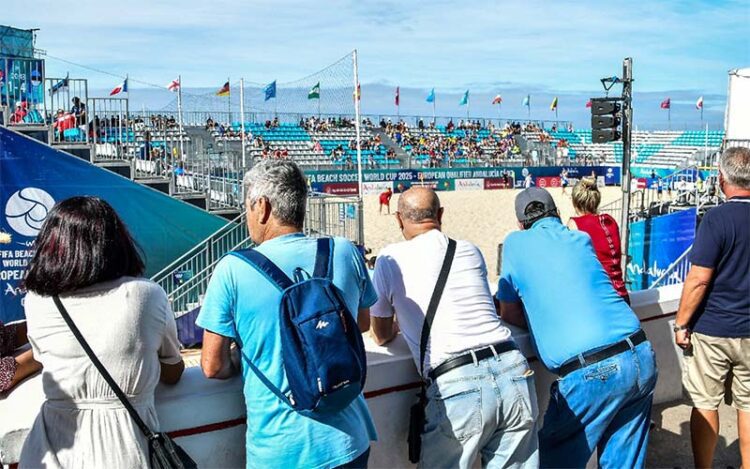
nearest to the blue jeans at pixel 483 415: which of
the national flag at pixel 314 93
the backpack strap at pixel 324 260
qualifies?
the backpack strap at pixel 324 260

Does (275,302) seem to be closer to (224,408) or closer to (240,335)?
(240,335)

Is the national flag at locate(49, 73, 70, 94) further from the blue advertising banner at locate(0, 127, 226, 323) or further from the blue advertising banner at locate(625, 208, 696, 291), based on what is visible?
the blue advertising banner at locate(625, 208, 696, 291)

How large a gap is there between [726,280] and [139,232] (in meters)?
9.93

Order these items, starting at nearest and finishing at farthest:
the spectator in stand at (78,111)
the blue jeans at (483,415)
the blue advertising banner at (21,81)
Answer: the blue jeans at (483,415) → the blue advertising banner at (21,81) → the spectator in stand at (78,111)

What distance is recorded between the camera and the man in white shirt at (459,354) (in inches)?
93.9

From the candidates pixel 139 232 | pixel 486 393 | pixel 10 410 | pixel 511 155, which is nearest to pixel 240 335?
pixel 10 410

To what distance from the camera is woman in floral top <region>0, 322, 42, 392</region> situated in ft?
6.87

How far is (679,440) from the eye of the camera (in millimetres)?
3799

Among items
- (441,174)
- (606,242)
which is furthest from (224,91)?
(606,242)

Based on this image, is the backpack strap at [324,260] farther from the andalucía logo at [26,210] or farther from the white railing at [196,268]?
the andalucía logo at [26,210]

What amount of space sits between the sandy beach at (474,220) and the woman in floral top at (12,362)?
12.4 m

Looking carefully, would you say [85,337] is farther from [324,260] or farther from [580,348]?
[580,348]

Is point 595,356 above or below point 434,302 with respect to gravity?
below

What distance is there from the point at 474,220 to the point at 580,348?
20.7 meters
